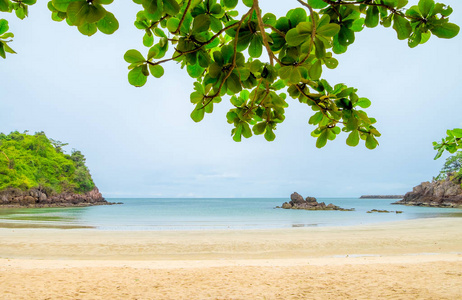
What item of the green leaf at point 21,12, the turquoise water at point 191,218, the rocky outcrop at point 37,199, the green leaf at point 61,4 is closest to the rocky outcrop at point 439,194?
the turquoise water at point 191,218

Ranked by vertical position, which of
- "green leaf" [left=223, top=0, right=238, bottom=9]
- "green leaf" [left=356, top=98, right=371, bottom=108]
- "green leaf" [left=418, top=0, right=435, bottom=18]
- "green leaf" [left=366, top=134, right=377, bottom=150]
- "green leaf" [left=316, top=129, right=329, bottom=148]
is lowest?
"green leaf" [left=366, top=134, right=377, bottom=150]

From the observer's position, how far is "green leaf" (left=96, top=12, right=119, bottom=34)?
691 millimetres

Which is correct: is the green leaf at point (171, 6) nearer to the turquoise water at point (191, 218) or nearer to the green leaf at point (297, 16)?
the green leaf at point (297, 16)

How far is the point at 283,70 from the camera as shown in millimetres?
902

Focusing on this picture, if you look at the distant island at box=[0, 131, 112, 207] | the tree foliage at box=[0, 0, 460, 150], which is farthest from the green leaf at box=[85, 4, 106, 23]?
the distant island at box=[0, 131, 112, 207]

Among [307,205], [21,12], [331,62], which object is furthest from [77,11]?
[307,205]

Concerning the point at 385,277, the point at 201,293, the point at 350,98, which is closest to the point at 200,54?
the point at 350,98

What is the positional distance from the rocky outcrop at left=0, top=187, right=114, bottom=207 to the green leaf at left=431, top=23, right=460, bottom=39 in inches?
1796

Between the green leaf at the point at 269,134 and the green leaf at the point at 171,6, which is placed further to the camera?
the green leaf at the point at 269,134

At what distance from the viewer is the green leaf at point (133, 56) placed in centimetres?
83

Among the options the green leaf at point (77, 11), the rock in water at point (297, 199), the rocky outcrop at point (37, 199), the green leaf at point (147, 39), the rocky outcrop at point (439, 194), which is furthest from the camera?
the rocky outcrop at point (439, 194)

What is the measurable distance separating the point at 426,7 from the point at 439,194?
188 ft

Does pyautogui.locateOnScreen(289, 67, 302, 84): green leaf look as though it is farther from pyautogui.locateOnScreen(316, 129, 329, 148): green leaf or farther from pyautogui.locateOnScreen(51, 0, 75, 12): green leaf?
pyautogui.locateOnScreen(51, 0, 75, 12): green leaf

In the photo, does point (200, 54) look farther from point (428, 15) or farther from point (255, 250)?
point (255, 250)
